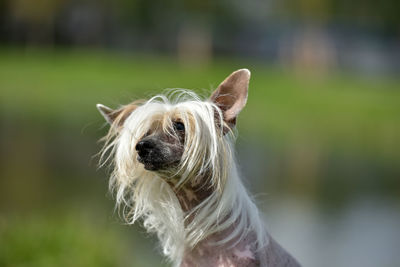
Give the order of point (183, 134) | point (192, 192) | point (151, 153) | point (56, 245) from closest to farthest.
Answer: point (151, 153) < point (183, 134) < point (192, 192) < point (56, 245)

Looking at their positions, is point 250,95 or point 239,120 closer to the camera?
point 239,120

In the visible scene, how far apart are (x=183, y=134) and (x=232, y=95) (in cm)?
29

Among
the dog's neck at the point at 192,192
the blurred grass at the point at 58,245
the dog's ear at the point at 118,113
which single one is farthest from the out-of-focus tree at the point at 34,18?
the dog's neck at the point at 192,192

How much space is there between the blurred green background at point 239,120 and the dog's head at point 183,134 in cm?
62

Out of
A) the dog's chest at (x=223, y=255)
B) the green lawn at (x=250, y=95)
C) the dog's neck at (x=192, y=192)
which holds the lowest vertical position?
the green lawn at (x=250, y=95)

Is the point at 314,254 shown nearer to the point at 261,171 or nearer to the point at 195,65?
the point at 261,171

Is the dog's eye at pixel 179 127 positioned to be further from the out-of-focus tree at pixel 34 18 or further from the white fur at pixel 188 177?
the out-of-focus tree at pixel 34 18

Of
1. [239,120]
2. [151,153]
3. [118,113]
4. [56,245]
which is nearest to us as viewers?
[151,153]

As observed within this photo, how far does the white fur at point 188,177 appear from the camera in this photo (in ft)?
12.1

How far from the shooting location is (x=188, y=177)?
3762mm

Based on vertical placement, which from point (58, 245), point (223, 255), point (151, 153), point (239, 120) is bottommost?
point (239, 120)

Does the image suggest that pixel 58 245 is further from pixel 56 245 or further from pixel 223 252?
pixel 223 252

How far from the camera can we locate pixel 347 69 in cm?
4225

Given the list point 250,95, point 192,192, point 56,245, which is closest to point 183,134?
point 192,192
